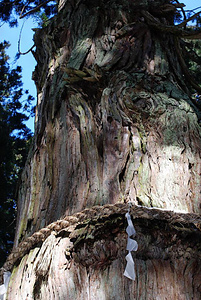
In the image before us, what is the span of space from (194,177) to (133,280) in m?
0.57

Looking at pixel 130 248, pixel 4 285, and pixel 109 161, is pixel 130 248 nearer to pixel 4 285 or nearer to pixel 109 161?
pixel 109 161

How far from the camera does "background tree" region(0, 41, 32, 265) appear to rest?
6.43 metres

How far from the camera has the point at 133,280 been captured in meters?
1.32

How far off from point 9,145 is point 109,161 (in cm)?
558

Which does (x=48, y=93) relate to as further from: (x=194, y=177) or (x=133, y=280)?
(x=133, y=280)

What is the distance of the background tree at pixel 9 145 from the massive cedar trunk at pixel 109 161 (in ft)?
12.9

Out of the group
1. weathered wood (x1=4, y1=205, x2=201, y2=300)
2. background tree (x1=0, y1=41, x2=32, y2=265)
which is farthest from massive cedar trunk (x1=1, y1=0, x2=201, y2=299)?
background tree (x1=0, y1=41, x2=32, y2=265)

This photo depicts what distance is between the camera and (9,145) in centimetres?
709

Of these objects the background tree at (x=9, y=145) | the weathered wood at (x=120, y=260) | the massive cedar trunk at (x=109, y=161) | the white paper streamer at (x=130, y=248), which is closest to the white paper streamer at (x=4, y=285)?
the massive cedar trunk at (x=109, y=161)

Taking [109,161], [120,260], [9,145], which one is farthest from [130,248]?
[9,145]

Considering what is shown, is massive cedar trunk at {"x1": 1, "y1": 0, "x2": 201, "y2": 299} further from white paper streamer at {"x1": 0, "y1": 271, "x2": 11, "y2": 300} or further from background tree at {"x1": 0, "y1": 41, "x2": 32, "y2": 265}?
background tree at {"x1": 0, "y1": 41, "x2": 32, "y2": 265}

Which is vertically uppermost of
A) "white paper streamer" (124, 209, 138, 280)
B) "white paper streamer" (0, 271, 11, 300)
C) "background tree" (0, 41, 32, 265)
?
"background tree" (0, 41, 32, 265)

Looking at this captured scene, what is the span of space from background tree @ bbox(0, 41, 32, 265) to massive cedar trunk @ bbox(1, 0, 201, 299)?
12.9ft

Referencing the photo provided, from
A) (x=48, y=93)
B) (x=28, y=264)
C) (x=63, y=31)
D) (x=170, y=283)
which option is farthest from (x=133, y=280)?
(x=63, y=31)
